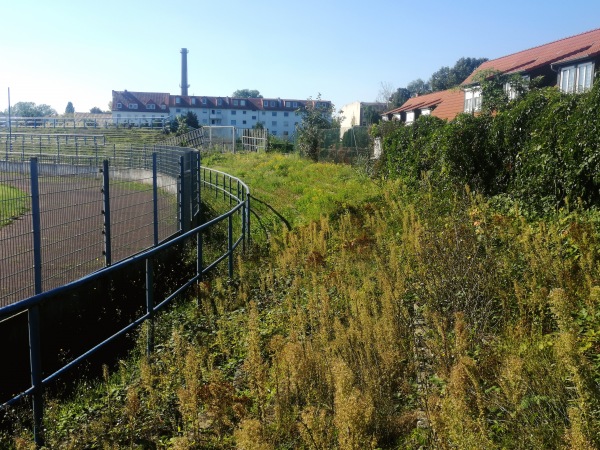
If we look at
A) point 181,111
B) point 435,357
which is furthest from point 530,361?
point 181,111

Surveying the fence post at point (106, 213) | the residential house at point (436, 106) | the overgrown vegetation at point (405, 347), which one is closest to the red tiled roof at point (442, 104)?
the residential house at point (436, 106)

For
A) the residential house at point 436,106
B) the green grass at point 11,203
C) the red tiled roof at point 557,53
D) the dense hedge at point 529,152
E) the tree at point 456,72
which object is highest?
the tree at point 456,72

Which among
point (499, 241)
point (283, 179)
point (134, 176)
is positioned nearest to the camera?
point (499, 241)

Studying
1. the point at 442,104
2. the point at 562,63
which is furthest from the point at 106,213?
the point at 442,104

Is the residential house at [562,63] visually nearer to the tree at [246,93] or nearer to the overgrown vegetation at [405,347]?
the overgrown vegetation at [405,347]

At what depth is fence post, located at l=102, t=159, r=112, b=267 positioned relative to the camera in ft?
28.9

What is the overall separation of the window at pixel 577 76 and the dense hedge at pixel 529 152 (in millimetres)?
14732

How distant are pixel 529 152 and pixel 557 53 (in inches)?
957

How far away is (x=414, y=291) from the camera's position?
636 cm

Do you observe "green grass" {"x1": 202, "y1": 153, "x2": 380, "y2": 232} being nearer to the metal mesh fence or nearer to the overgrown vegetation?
the metal mesh fence

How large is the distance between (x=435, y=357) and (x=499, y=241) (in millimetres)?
3095

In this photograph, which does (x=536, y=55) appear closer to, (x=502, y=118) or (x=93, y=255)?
(x=502, y=118)

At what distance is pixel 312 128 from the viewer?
122ft

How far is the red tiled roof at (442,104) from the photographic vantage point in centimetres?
4031
